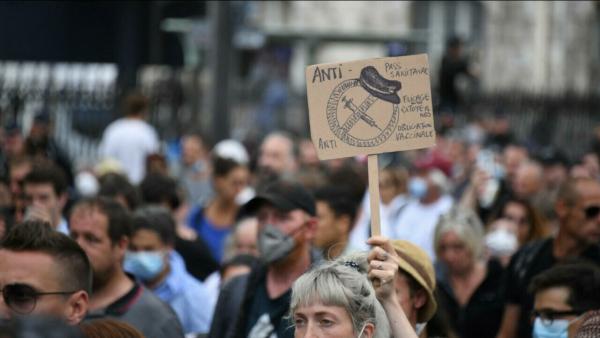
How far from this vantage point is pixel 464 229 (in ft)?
32.0

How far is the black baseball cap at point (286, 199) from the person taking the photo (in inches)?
303

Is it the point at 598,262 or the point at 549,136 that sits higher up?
the point at 598,262

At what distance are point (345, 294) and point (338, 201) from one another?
156 inches

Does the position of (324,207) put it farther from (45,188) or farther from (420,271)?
(420,271)

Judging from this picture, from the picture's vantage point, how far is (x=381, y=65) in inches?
229

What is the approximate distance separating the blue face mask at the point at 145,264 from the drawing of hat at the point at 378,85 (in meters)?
2.86

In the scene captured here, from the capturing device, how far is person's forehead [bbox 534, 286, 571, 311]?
6.71m

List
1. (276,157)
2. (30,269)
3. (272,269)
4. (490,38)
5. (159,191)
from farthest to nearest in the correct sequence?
(490,38) < (276,157) < (159,191) < (272,269) < (30,269)

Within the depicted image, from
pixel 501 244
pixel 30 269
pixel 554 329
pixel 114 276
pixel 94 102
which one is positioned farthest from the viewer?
pixel 94 102

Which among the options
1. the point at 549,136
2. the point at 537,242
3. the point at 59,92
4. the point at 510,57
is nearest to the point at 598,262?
the point at 537,242

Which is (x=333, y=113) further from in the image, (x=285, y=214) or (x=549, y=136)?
(x=549, y=136)

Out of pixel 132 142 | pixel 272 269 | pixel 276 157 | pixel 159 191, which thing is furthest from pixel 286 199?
pixel 132 142

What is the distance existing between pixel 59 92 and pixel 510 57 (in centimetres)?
1866

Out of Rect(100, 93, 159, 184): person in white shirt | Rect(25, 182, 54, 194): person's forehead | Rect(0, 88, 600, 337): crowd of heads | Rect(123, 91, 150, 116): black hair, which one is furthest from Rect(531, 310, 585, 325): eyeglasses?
Rect(123, 91, 150, 116): black hair
